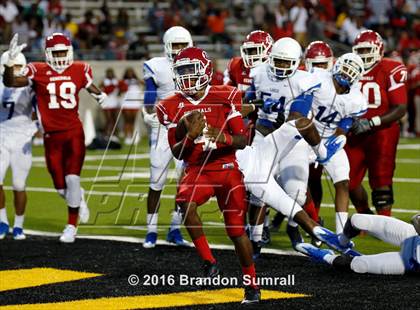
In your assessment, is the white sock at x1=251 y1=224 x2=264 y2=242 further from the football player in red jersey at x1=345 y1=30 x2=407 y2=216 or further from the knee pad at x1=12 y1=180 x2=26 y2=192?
the knee pad at x1=12 y1=180 x2=26 y2=192

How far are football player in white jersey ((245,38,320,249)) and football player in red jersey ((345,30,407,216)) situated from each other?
1069mm

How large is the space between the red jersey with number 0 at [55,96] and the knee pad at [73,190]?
0.44 metres

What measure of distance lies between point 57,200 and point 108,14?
1018 cm

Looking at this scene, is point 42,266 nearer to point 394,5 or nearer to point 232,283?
point 232,283

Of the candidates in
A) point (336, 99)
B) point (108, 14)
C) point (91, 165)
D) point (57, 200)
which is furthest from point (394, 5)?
point (336, 99)

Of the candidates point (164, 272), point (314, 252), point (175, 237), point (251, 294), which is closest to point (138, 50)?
point (175, 237)

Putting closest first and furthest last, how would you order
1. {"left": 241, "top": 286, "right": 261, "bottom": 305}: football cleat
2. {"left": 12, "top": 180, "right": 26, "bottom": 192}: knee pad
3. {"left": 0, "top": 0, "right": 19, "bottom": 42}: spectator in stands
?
1. {"left": 241, "top": 286, "right": 261, "bottom": 305}: football cleat
2. {"left": 12, "top": 180, "right": 26, "bottom": 192}: knee pad
3. {"left": 0, "top": 0, "right": 19, "bottom": 42}: spectator in stands

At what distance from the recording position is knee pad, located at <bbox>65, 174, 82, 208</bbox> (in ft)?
29.4

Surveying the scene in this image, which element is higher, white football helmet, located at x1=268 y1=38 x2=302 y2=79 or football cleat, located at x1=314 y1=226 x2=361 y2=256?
white football helmet, located at x1=268 y1=38 x2=302 y2=79

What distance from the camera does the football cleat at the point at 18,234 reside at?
29.6ft

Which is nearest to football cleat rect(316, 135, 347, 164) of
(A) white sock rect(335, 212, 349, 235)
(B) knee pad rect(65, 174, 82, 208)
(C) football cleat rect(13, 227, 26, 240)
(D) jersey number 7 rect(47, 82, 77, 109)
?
(A) white sock rect(335, 212, 349, 235)

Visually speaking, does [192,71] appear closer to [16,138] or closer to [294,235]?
[294,235]

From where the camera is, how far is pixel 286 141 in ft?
24.9

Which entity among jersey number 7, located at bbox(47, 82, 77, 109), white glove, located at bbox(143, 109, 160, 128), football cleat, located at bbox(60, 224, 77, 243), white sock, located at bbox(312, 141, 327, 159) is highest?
jersey number 7, located at bbox(47, 82, 77, 109)
